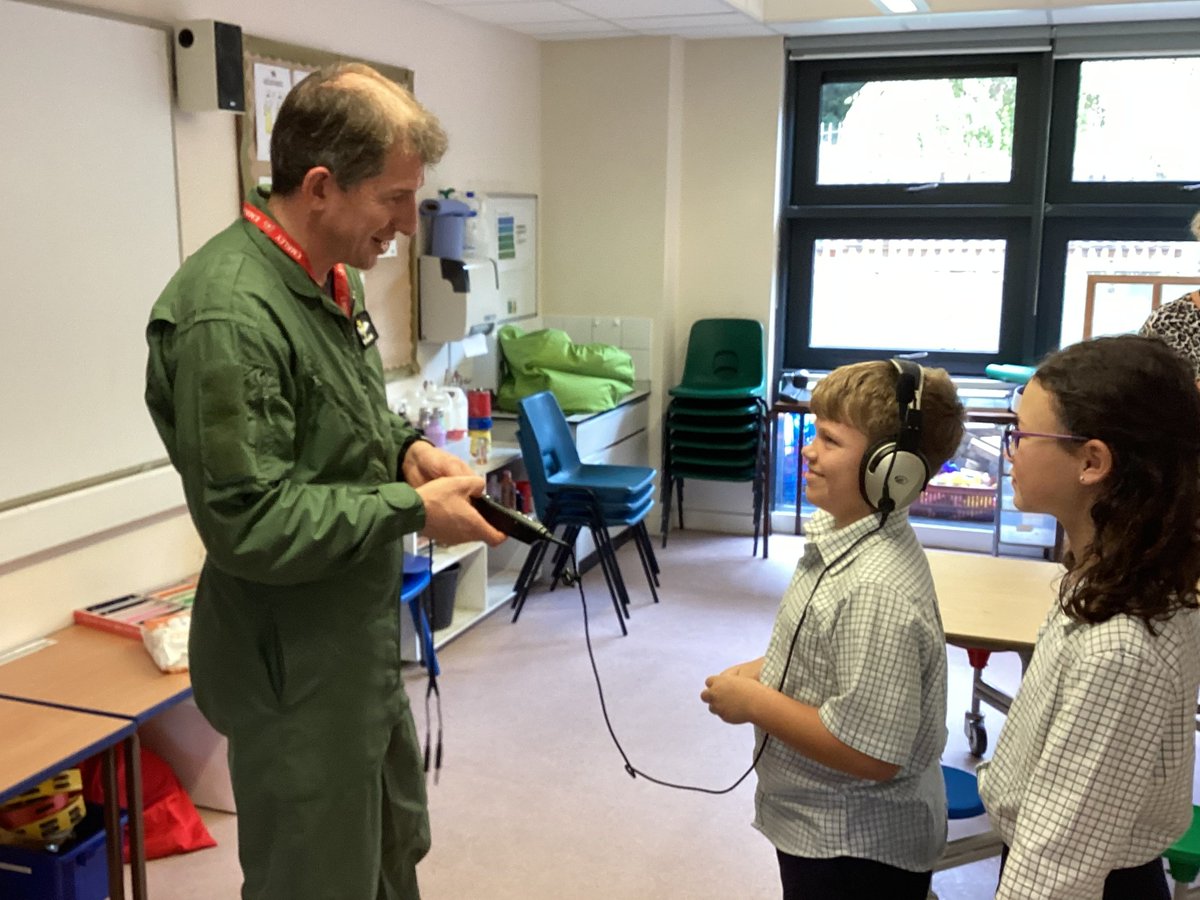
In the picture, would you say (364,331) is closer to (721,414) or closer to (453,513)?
(453,513)

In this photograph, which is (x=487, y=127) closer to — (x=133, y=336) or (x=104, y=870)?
(x=133, y=336)

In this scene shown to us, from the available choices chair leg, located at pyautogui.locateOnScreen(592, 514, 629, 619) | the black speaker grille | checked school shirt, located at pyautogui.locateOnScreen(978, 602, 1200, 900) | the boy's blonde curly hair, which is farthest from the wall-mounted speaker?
checked school shirt, located at pyautogui.locateOnScreen(978, 602, 1200, 900)

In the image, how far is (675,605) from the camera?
14.4 ft

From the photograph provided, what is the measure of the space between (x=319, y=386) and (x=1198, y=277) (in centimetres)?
394

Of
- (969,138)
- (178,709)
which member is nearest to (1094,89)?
(969,138)

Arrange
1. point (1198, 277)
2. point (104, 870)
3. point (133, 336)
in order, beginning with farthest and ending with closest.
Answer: point (1198, 277) → point (133, 336) → point (104, 870)

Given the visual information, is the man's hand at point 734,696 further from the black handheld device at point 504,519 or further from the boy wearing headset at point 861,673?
the black handheld device at point 504,519

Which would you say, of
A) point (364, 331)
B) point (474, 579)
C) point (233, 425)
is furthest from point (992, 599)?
point (474, 579)

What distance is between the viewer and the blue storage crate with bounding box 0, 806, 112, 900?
88.8 inches

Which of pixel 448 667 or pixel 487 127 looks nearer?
pixel 448 667

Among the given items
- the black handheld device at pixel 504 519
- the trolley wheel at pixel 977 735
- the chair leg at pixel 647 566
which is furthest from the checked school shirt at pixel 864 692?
the chair leg at pixel 647 566

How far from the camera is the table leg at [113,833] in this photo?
2.10m

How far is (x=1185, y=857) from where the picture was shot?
1.86m

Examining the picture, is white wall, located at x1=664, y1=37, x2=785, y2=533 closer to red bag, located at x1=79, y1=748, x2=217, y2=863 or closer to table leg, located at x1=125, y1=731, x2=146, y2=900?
red bag, located at x1=79, y1=748, x2=217, y2=863
